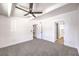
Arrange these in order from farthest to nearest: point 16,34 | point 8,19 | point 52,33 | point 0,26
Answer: point 52,33 → point 0,26 → point 8,19 → point 16,34

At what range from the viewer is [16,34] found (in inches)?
81.0

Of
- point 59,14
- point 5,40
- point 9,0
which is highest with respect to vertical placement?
point 59,14

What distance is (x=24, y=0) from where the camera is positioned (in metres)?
0.73

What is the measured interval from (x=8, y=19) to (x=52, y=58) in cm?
189

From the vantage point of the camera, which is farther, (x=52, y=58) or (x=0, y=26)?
(x=0, y=26)

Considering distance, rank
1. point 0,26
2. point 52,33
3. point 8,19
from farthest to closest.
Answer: point 52,33, point 0,26, point 8,19

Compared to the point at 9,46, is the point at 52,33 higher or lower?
higher

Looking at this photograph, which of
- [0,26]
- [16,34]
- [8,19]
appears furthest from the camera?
[0,26]

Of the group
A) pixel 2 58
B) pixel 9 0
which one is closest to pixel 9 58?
pixel 2 58

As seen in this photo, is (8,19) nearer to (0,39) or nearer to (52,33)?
(0,39)

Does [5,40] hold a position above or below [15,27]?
below

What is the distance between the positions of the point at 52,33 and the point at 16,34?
6.16 feet

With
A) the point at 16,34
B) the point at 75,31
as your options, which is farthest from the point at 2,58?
the point at 75,31

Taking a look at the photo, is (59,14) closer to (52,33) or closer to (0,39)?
(52,33)
